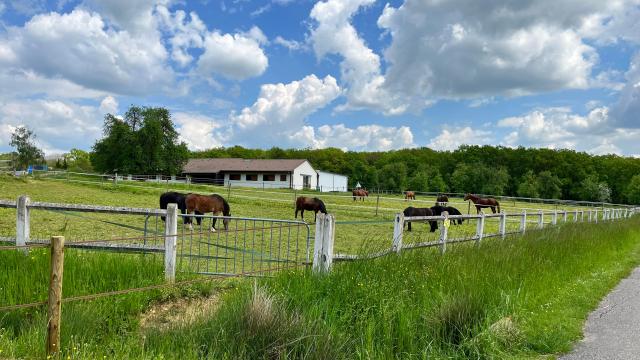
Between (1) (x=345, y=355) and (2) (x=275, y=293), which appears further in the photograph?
(2) (x=275, y=293)

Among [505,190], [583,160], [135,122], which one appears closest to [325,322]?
[135,122]

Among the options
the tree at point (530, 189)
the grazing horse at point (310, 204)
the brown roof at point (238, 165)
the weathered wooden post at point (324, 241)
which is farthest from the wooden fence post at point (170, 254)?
the tree at point (530, 189)

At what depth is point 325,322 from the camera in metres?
4.99

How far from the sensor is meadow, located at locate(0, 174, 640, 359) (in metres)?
4.66

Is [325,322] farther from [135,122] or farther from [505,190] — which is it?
[505,190]

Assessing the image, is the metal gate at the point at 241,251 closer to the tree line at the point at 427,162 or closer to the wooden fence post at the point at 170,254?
the wooden fence post at the point at 170,254

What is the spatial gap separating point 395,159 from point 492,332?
111 m

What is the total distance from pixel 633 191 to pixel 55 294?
9710 cm

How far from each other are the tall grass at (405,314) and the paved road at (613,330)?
166mm

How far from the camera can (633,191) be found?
83.2 metres

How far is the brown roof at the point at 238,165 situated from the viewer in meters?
65.1

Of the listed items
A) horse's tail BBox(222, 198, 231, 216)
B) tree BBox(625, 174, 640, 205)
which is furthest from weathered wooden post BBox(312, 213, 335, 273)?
tree BBox(625, 174, 640, 205)

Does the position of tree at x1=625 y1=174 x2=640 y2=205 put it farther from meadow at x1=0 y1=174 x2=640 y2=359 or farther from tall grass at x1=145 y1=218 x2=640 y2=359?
tall grass at x1=145 y1=218 x2=640 y2=359

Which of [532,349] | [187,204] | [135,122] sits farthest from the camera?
[135,122]
